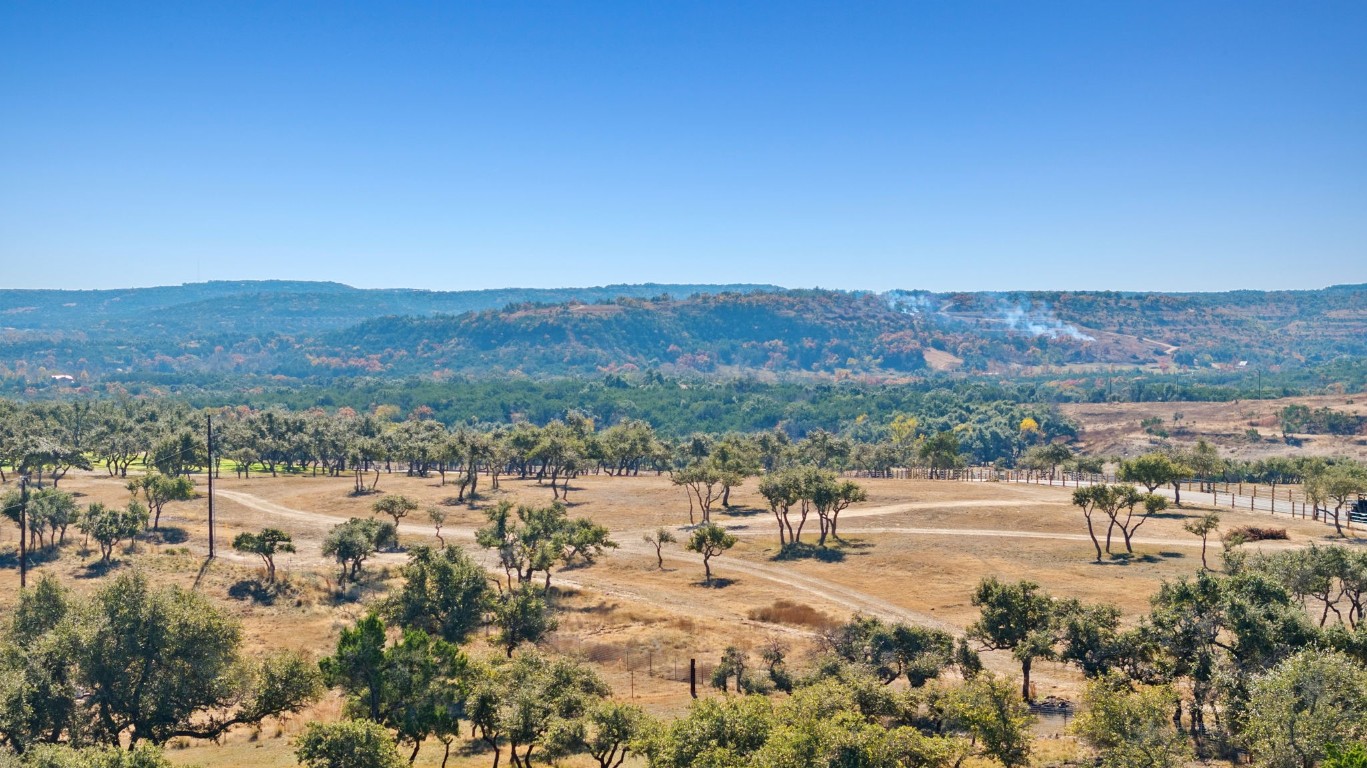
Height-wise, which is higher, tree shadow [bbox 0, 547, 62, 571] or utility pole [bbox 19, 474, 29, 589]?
utility pole [bbox 19, 474, 29, 589]

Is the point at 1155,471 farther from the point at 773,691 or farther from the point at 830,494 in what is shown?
the point at 773,691

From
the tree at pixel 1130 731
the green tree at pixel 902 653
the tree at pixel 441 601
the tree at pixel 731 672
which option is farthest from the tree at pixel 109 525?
the tree at pixel 1130 731

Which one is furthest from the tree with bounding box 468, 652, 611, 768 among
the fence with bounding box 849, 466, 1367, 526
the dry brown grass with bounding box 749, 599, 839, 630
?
the fence with bounding box 849, 466, 1367, 526

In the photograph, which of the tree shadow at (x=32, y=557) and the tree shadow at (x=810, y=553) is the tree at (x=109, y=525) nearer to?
the tree shadow at (x=32, y=557)

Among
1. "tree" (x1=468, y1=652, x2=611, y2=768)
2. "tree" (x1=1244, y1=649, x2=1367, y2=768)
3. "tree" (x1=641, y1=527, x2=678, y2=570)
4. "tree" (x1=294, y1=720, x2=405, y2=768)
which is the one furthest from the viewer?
"tree" (x1=641, y1=527, x2=678, y2=570)

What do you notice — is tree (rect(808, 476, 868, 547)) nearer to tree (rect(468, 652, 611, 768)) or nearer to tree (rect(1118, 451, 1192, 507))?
tree (rect(1118, 451, 1192, 507))

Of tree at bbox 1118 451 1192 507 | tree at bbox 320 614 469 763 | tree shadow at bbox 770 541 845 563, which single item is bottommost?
tree shadow at bbox 770 541 845 563

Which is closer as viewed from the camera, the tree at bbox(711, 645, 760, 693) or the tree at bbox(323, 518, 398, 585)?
the tree at bbox(711, 645, 760, 693)
